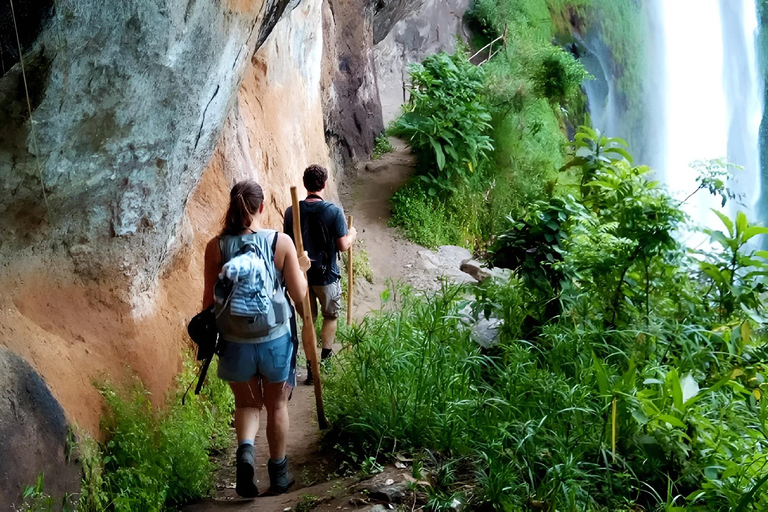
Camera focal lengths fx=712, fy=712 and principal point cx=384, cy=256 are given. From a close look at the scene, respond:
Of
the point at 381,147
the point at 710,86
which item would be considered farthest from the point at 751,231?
the point at 710,86

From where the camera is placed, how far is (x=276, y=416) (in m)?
3.97

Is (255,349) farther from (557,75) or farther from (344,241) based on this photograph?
(557,75)

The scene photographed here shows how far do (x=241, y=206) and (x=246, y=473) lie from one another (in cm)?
144

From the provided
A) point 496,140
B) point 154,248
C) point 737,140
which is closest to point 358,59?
point 496,140

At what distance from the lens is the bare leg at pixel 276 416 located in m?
3.95

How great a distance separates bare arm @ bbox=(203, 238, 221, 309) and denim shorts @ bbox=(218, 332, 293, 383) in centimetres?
27

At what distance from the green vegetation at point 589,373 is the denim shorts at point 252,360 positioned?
747 mm

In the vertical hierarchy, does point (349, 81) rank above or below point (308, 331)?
above

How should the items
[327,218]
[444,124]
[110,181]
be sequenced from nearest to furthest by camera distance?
[110,181] → [327,218] → [444,124]

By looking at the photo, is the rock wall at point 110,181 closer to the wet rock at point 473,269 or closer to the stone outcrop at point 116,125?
the stone outcrop at point 116,125

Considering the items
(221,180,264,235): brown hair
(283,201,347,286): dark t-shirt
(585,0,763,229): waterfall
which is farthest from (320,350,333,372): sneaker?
(585,0,763,229): waterfall

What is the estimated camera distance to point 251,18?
16.0 feet

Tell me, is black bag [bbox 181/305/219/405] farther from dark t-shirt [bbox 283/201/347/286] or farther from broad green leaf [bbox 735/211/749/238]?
broad green leaf [bbox 735/211/749/238]

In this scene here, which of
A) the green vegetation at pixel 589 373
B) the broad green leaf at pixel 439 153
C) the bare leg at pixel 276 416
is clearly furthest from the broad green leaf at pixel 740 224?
the broad green leaf at pixel 439 153
